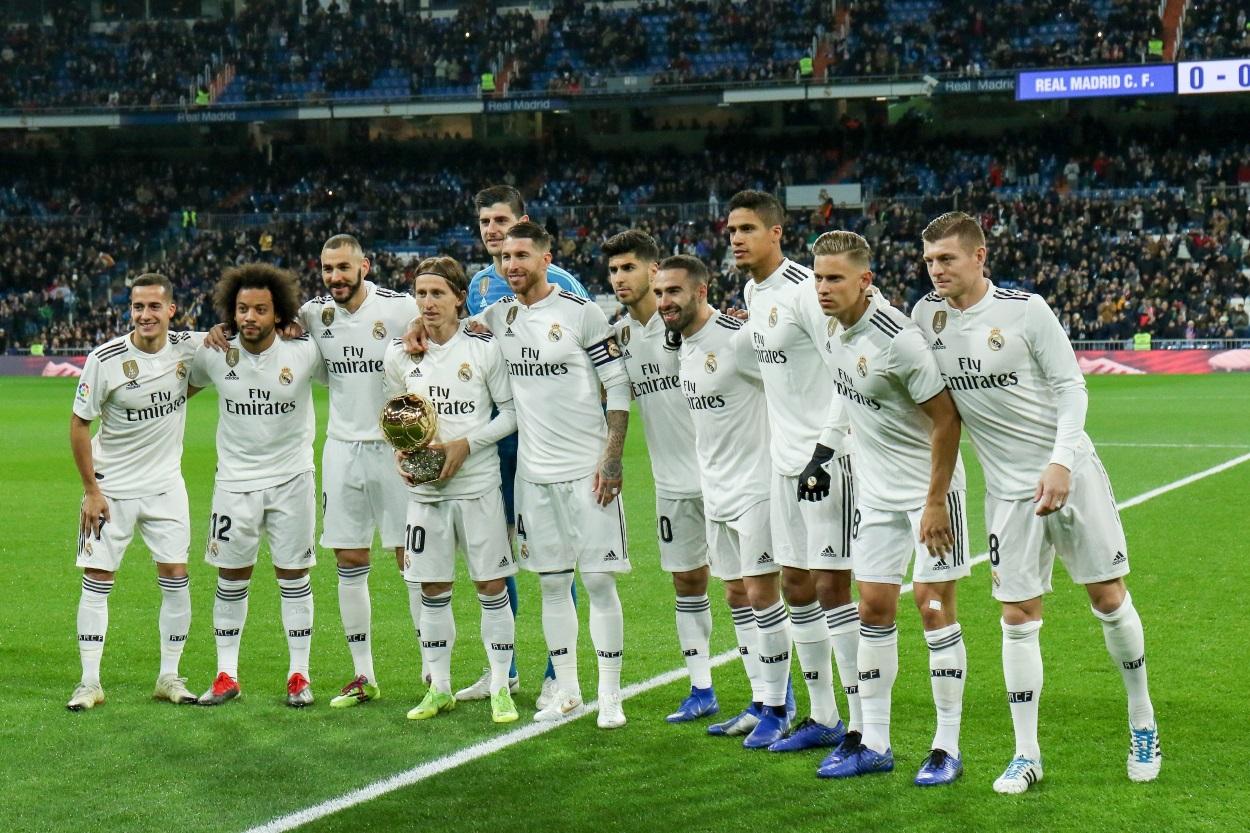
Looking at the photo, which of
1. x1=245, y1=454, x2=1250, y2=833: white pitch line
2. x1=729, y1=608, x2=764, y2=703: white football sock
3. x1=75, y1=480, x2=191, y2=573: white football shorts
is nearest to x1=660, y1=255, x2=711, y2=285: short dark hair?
x1=729, y1=608, x2=764, y2=703: white football sock

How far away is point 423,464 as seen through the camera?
22.9ft

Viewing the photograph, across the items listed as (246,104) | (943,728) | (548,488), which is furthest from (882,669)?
(246,104)

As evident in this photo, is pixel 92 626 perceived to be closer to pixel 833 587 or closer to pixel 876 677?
pixel 833 587

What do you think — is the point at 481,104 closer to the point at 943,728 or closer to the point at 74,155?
the point at 74,155

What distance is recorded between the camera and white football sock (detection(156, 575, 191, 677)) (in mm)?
7621

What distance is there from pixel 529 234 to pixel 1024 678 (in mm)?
3036

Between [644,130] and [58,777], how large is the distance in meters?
43.3

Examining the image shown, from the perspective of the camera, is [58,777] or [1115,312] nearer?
[58,777]

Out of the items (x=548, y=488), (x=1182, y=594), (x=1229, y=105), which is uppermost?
(x=1229, y=105)

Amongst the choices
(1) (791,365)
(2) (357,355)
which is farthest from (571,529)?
(2) (357,355)

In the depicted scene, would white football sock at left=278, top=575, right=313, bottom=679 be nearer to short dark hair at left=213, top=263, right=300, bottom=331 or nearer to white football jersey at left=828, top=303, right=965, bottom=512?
short dark hair at left=213, top=263, right=300, bottom=331

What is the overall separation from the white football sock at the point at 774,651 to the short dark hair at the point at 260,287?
2.97m

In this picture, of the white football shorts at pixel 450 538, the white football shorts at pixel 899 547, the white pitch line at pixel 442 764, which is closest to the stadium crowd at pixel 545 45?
the white pitch line at pixel 442 764

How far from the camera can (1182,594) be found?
31.9 ft
